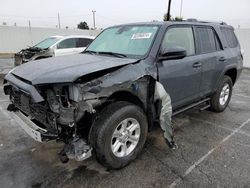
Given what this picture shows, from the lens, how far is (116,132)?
3.43 meters

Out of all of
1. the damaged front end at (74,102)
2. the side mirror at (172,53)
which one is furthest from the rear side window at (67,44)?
the side mirror at (172,53)

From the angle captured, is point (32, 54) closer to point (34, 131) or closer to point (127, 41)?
point (127, 41)

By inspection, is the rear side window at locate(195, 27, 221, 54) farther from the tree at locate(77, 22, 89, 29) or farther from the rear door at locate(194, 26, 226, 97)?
the tree at locate(77, 22, 89, 29)

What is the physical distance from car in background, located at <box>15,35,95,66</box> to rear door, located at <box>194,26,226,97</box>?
7148 mm

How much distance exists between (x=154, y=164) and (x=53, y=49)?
8496 millimetres

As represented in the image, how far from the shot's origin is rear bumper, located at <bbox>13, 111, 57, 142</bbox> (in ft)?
9.95

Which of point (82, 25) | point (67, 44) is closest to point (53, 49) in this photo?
point (67, 44)

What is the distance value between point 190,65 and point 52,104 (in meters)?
2.42

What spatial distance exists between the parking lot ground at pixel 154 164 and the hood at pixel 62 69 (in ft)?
4.00

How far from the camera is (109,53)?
14.0 ft

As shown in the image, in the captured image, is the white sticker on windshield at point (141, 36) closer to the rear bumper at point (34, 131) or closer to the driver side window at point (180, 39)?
the driver side window at point (180, 39)

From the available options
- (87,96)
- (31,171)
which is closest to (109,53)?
(87,96)

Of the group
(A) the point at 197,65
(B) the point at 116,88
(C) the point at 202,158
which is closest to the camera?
(B) the point at 116,88

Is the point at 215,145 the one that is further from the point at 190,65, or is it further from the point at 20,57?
the point at 20,57
